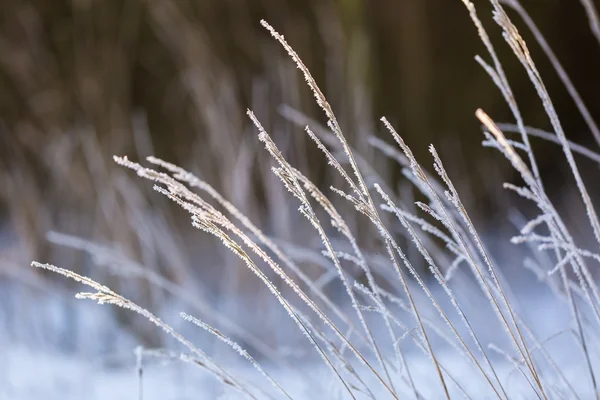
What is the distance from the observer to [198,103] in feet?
5.92

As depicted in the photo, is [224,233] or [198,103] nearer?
[224,233]

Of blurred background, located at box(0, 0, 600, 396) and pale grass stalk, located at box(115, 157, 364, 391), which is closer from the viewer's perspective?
pale grass stalk, located at box(115, 157, 364, 391)

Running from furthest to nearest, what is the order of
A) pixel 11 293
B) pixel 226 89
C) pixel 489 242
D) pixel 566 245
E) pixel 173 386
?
pixel 489 242 → pixel 11 293 → pixel 226 89 → pixel 173 386 → pixel 566 245

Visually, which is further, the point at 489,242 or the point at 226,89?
the point at 489,242

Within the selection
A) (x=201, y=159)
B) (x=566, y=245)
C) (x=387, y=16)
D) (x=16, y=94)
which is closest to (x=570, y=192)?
(x=387, y=16)

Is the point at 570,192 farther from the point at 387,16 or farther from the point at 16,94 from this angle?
the point at 16,94

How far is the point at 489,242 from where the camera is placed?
7.50ft

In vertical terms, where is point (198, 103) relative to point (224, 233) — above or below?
above

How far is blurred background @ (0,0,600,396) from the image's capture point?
1.83 metres

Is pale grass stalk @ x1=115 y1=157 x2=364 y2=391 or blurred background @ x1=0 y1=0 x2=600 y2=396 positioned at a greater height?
blurred background @ x1=0 y1=0 x2=600 y2=396

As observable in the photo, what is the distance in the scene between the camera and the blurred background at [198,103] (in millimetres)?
1826

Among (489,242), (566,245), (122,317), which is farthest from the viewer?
(489,242)

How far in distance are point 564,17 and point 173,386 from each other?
2.08 m

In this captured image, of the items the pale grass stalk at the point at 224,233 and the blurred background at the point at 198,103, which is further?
the blurred background at the point at 198,103
